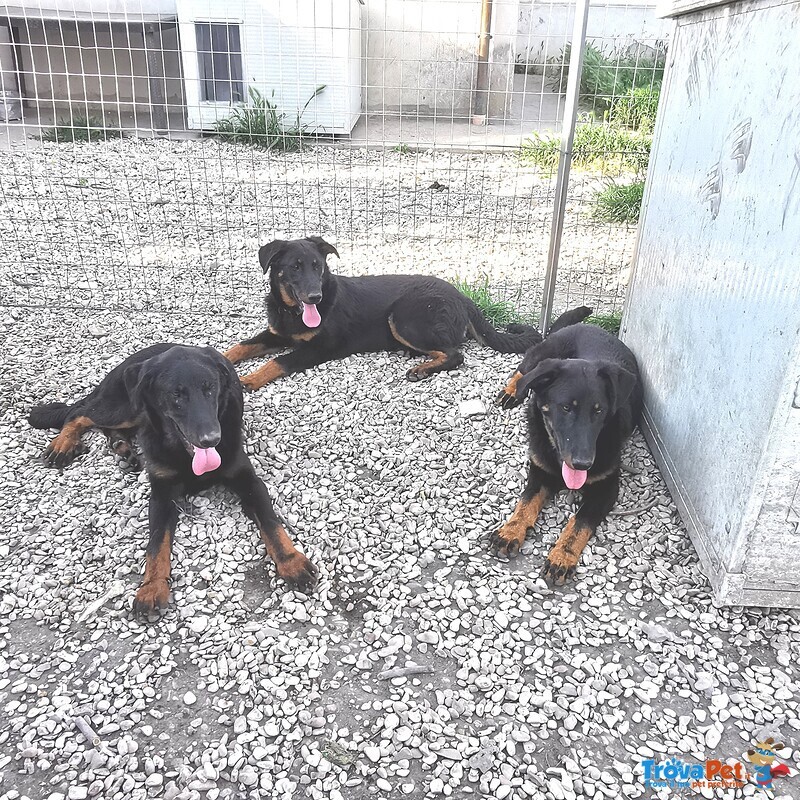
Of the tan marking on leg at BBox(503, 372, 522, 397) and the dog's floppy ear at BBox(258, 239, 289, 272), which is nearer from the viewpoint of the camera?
the tan marking on leg at BBox(503, 372, 522, 397)

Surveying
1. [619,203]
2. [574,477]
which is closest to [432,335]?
A: [574,477]

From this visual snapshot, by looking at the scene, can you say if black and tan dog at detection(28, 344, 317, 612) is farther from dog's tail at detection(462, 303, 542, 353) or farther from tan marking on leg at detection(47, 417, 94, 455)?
dog's tail at detection(462, 303, 542, 353)

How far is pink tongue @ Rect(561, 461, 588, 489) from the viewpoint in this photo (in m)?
3.24

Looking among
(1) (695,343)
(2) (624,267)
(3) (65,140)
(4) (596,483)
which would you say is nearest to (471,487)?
(4) (596,483)

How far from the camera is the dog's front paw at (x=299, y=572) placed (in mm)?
3148

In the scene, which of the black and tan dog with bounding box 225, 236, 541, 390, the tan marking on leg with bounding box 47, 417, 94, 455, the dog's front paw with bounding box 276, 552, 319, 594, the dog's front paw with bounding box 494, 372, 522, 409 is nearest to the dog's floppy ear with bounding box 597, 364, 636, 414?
the dog's front paw with bounding box 494, 372, 522, 409

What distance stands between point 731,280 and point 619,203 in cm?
523

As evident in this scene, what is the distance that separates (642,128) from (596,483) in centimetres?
522

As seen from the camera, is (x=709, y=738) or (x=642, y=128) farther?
(x=642, y=128)

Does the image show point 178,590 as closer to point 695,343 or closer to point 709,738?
point 709,738

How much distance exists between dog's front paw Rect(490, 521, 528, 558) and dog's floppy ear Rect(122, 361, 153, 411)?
6.34ft

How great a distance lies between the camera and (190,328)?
5.82 meters

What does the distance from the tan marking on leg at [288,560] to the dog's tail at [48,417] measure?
185 centimetres

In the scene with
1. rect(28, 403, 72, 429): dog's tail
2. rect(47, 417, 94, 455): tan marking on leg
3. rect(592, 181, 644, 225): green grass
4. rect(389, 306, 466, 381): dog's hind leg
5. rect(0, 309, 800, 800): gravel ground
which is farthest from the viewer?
rect(592, 181, 644, 225): green grass
